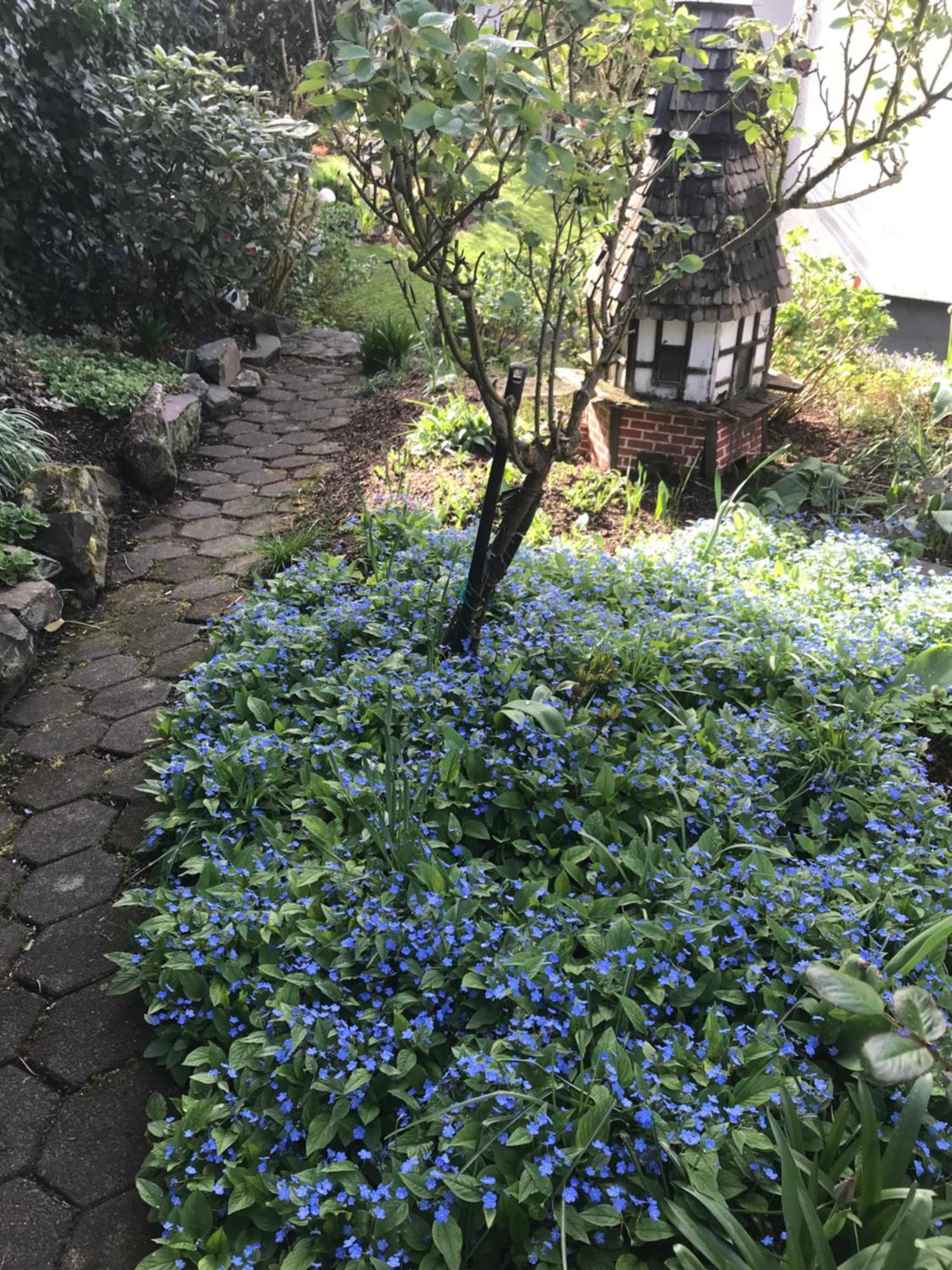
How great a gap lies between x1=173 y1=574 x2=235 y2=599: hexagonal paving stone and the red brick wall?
2271 mm

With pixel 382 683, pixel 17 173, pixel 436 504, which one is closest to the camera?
pixel 382 683

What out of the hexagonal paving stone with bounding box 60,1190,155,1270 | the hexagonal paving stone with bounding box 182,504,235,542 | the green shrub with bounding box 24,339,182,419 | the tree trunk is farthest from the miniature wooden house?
the hexagonal paving stone with bounding box 60,1190,155,1270

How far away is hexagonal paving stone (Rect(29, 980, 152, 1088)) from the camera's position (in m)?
2.29

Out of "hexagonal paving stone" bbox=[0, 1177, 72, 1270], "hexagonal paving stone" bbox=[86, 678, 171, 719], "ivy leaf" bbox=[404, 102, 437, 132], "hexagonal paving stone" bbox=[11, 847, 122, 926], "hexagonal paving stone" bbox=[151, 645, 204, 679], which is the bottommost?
"hexagonal paving stone" bbox=[0, 1177, 72, 1270]

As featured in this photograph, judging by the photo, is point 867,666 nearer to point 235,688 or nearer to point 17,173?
point 235,688

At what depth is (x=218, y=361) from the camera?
6.52 m

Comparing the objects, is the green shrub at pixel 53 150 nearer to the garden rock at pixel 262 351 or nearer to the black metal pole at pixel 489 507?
the garden rock at pixel 262 351

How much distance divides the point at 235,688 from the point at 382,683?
534 millimetres

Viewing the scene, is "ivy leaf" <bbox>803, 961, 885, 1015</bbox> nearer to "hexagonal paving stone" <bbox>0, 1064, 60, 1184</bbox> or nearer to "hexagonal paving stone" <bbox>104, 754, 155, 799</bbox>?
"hexagonal paving stone" <bbox>0, 1064, 60, 1184</bbox>

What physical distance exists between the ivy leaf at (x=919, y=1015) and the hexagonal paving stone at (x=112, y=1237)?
1534 mm

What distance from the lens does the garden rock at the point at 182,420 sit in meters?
5.56

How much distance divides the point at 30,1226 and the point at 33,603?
247 cm

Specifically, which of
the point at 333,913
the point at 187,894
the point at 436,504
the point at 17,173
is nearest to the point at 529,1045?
the point at 333,913

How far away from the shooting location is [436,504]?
4711mm
